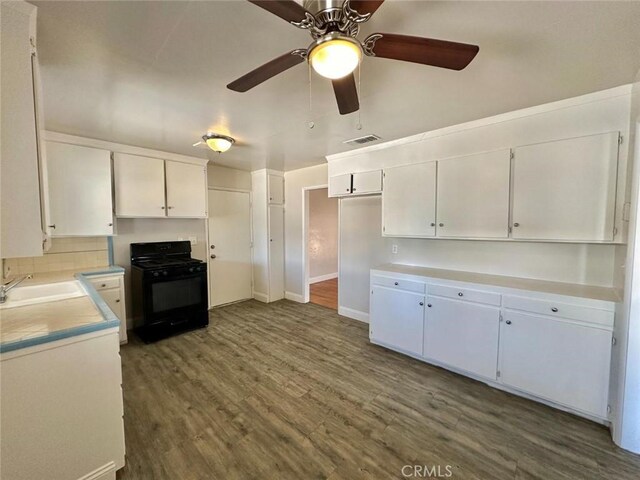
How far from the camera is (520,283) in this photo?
91.9 inches

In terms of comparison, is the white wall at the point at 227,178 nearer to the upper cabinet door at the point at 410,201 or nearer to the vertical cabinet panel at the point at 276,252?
the vertical cabinet panel at the point at 276,252

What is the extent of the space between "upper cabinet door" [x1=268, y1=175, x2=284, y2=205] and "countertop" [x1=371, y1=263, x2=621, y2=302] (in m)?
2.57

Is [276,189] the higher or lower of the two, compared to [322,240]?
higher

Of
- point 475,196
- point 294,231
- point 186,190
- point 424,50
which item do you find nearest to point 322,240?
point 294,231

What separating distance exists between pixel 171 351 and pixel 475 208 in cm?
367

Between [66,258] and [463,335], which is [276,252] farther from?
[463,335]

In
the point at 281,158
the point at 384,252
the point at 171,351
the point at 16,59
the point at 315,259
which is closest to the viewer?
the point at 16,59

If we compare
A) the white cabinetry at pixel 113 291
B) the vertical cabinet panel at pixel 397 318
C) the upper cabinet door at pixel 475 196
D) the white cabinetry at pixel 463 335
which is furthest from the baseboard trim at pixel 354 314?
the white cabinetry at pixel 113 291

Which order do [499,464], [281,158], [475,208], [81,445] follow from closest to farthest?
1. [81,445]
2. [499,464]
3. [475,208]
4. [281,158]

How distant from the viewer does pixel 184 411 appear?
2.09 meters

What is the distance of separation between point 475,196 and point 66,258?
15.1 ft

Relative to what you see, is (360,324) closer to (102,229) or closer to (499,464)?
(499,464)

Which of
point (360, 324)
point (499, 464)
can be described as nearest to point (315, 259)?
point (360, 324)

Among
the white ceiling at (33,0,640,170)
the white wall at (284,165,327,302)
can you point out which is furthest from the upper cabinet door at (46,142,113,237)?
the white wall at (284,165,327,302)
